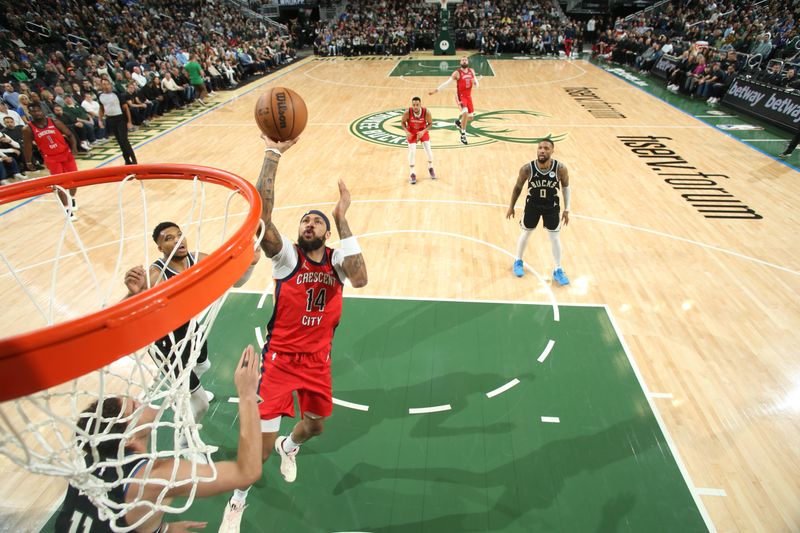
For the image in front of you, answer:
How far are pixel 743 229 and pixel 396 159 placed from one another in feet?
21.0

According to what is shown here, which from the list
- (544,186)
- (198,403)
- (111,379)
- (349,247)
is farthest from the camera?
(544,186)

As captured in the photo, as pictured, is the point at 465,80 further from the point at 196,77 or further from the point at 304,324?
the point at 196,77

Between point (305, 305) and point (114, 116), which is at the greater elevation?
point (305, 305)

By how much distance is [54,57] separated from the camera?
46.9 ft

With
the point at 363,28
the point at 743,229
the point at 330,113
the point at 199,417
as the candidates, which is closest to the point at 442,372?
the point at 199,417

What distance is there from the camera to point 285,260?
10.2 ft

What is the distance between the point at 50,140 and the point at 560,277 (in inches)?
301

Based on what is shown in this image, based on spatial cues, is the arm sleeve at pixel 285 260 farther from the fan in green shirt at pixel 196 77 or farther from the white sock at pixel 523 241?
the fan in green shirt at pixel 196 77

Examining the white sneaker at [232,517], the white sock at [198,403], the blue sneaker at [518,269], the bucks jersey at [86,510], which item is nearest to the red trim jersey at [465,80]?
the blue sneaker at [518,269]

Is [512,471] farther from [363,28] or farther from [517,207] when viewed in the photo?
[363,28]

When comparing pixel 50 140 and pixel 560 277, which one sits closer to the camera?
pixel 560 277

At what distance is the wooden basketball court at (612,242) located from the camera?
150 inches

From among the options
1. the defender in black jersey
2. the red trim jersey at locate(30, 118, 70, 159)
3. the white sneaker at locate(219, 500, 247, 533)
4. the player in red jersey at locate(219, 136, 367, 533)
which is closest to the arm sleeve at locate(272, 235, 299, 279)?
the player in red jersey at locate(219, 136, 367, 533)

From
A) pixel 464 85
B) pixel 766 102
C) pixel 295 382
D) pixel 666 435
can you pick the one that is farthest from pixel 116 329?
pixel 766 102
